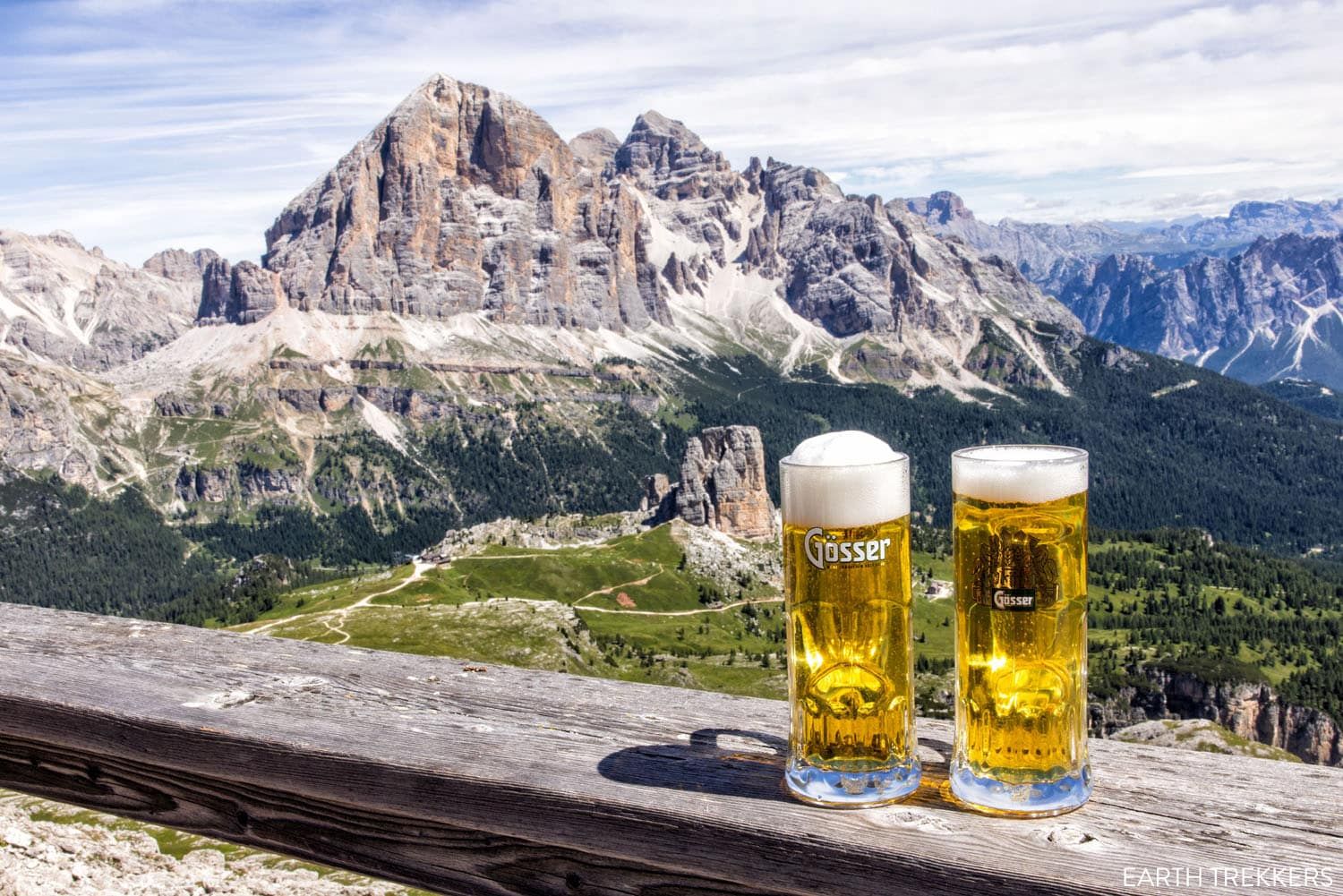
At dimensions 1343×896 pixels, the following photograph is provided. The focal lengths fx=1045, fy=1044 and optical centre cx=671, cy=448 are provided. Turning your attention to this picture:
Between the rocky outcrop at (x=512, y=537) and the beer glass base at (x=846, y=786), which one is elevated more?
the beer glass base at (x=846, y=786)

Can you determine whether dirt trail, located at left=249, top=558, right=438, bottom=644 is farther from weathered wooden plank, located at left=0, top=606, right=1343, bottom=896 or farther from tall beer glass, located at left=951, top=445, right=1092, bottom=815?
tall beer glass, located at left=951, top=445, right=1092, bottom=815

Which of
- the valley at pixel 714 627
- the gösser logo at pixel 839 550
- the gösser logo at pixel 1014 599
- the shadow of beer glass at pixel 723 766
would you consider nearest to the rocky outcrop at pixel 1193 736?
the valley at pixel 714 627

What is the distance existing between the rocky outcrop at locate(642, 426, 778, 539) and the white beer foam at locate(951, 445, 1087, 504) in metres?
176

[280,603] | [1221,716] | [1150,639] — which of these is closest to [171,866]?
[1221,716]

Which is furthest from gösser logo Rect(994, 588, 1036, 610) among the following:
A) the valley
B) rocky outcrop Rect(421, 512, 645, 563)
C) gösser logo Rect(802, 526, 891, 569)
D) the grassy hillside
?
rocky outcrop Rect(421, 512, 645, 563)

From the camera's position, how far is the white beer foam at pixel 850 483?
4434 mm

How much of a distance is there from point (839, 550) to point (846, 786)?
3.20 ft

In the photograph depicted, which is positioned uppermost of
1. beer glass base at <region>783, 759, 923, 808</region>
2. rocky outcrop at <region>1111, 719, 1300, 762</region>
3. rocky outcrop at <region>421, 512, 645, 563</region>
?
beer glass base at <region>783, 759, 923, 808</region>

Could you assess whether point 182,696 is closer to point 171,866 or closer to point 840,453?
point 840,453

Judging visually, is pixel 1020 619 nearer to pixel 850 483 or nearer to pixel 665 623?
pixel 850 483

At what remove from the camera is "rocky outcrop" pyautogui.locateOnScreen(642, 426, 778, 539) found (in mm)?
182000

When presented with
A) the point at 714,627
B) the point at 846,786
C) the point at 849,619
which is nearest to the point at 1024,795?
the point at 846,786

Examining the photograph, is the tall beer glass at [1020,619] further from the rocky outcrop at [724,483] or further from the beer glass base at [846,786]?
the rocky outcrop at [724,483]

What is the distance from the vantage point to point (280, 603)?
16162 centimetres
